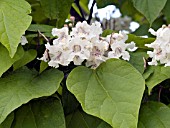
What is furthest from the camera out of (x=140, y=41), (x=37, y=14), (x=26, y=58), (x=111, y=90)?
(x=37, y=14)

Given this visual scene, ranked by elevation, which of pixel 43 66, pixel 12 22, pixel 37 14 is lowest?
pixel 37 14

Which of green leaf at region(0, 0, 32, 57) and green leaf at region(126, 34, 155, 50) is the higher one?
green leaf at region(0, 0, 32, 57)

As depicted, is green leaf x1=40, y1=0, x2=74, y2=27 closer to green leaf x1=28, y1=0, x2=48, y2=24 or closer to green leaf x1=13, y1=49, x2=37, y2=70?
green leaf x1=13, y1=49, x2=37, y2=70

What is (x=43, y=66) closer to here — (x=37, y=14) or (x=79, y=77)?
(x=79, y=77)

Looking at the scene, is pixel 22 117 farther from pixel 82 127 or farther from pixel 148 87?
pixel 148 87

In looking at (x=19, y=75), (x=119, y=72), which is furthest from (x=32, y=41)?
(x=119, y=72)

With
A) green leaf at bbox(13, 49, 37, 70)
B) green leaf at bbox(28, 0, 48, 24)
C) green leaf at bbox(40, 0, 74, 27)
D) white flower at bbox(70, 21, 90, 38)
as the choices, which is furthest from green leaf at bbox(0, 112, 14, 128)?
green leaf at bbox(28, 0, 48, 24)

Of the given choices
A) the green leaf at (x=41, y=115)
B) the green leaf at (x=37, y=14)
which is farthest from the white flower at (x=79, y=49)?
the green leaf at (x=37, y=14)

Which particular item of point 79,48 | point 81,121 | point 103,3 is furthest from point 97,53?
point 103,3

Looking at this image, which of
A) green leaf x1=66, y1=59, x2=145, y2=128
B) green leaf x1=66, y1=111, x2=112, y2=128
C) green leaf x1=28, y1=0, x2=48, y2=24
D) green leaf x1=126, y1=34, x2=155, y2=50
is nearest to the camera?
green leaf x1=66, y1=59, x2=145, y2=128
